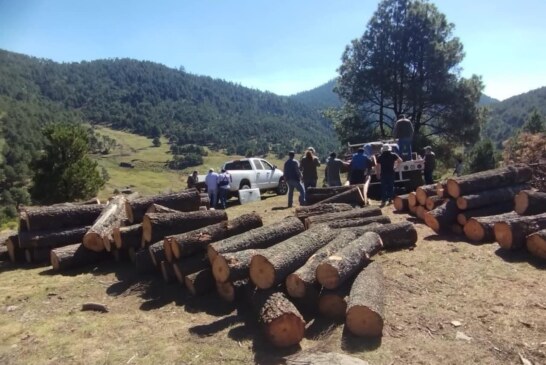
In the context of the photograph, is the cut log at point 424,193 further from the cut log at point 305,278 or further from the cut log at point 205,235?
the cut log at point 305,278

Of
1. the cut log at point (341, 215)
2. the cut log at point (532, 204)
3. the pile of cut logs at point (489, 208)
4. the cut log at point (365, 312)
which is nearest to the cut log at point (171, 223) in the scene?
the cut log at point (341, 215)

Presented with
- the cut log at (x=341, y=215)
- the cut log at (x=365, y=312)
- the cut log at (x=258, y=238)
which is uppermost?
the cut log at (x=258, y=238)

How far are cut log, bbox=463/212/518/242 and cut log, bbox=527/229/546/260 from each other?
3.21 ft

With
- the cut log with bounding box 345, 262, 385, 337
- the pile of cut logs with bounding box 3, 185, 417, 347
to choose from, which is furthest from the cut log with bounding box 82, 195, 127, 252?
the cut log with bounding box 345, 262, 385, 337

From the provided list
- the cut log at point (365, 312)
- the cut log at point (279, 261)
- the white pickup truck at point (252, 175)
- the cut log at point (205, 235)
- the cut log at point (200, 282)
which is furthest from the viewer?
the white pickup truck at point (252, 175)

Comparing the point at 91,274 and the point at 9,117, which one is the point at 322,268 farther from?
the point at 9,117

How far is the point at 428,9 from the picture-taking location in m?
28.1

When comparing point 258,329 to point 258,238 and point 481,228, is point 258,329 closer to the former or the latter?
point 258,238

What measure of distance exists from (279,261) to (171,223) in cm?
306

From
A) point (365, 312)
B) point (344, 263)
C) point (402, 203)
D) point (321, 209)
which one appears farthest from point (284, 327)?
point (402, 203)

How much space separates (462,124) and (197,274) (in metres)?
26.2

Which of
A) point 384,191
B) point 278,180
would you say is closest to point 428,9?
point 278,180

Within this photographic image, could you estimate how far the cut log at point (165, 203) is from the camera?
8.80 metres

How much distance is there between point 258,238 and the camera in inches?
276
